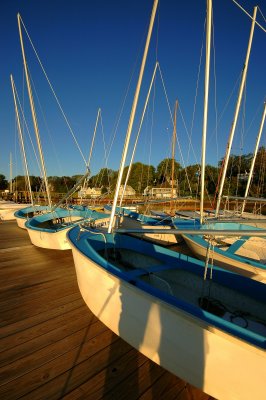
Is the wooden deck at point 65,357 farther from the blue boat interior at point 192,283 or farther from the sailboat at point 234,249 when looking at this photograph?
the sailboat at point 234,249

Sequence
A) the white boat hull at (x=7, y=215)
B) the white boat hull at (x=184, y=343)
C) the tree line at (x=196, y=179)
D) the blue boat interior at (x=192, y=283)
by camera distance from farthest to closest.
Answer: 1. the tree line at (x=196, y=179)
2. the white boat hull at (x=7, y=215)
3. the blue boat interior at (x=192, y=283)
4. the white boat hull at (x=184, y=343)

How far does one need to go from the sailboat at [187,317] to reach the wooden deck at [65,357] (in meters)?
0.20

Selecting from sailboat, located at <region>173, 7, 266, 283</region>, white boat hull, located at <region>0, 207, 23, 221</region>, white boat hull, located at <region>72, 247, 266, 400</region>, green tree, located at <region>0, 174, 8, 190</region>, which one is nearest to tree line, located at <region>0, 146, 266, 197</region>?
green tree, located at <region>0, 174, 8, 190</region>

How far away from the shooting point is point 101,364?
2.51 m

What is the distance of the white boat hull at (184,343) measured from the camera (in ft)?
5.63

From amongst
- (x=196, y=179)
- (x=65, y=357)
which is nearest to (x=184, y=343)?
(x=65, y=357)

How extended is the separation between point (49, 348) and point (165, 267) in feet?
5.71

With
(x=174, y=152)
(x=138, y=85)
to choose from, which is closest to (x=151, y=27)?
(x=138, y=85)

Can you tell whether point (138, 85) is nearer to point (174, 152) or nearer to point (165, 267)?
point (165, 267)

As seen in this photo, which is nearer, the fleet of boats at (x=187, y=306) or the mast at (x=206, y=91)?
the fleet of boats at (x=187, y=306)

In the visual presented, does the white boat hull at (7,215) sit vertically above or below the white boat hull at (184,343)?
below

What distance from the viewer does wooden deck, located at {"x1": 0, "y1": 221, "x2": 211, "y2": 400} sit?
86.4 inches

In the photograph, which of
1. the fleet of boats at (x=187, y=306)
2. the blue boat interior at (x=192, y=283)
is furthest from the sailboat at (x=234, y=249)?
the blue boat interior at (x=192, y=283)

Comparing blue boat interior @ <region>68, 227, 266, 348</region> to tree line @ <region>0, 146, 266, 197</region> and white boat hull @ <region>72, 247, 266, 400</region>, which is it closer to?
white boat hull @ <region>72, 247, 266, 400</region>
